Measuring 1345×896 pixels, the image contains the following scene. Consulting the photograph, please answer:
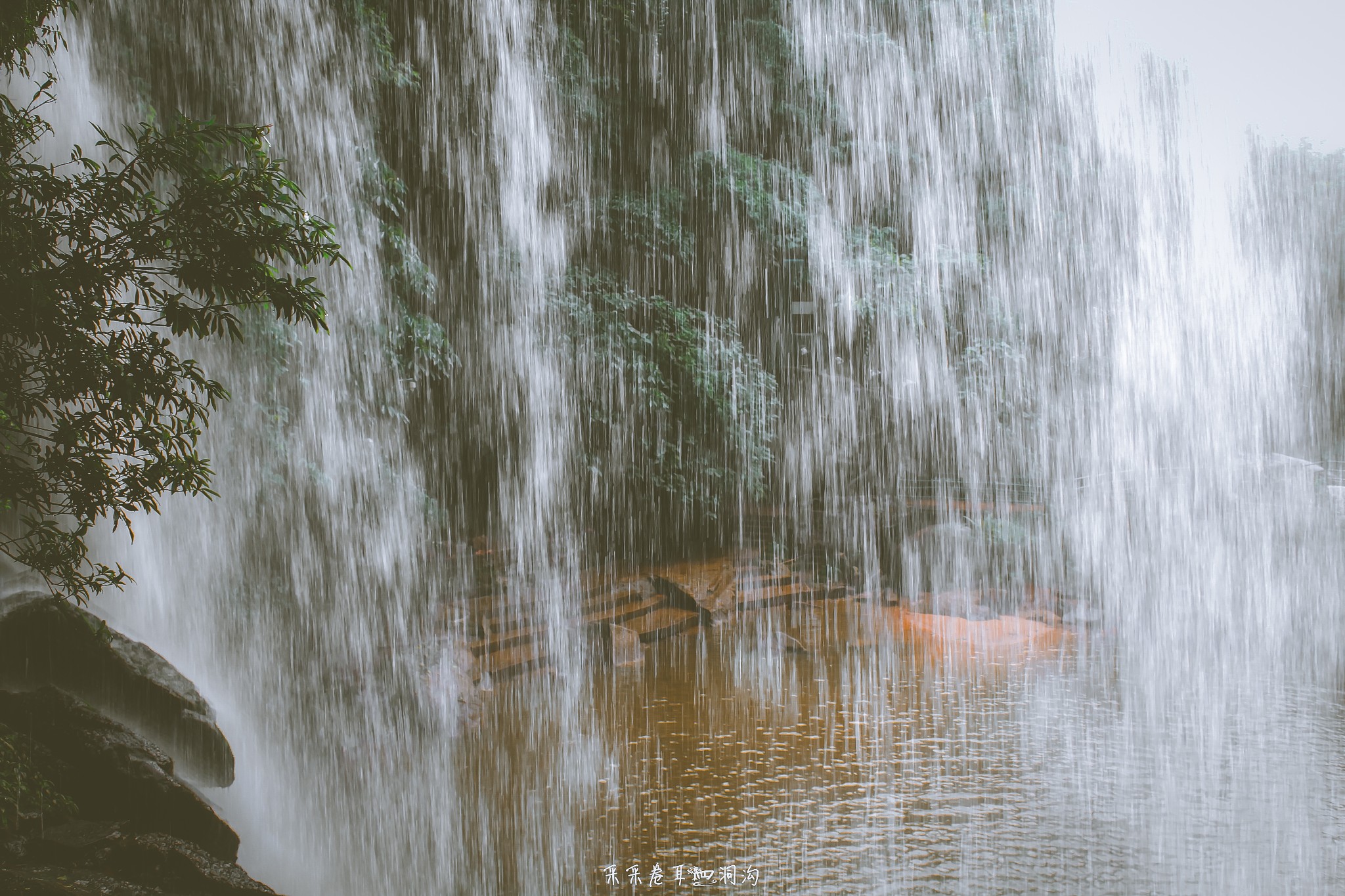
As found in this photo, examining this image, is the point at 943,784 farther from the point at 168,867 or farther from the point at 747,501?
the point at 747,501

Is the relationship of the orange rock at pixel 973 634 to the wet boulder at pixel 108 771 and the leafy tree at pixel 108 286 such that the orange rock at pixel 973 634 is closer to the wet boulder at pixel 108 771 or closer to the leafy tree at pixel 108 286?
the wet boulder at pixel 108 771

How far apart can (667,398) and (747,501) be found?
7.61 ft

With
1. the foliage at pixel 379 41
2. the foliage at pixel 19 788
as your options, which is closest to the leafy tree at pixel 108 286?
the foliage at pixel 19 788

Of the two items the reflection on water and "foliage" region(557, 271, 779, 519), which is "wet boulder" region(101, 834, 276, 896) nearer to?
the reflection on water

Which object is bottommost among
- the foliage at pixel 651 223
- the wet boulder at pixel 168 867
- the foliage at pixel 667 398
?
the wet boulder at pixel 168 867

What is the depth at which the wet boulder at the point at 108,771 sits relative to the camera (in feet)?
11.2

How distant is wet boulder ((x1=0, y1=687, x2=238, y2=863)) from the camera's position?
11.2 ft

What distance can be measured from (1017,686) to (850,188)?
292 inches

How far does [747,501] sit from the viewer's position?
36.3 feet

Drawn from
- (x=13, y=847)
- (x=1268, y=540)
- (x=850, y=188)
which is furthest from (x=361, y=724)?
(x=1268, y=540)

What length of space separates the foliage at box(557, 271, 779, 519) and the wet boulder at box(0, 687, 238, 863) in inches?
235

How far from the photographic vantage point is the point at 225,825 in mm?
3703

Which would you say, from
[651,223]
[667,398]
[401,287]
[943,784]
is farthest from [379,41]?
[943,784]

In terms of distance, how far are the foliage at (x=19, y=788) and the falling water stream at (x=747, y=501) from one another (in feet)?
5.35
